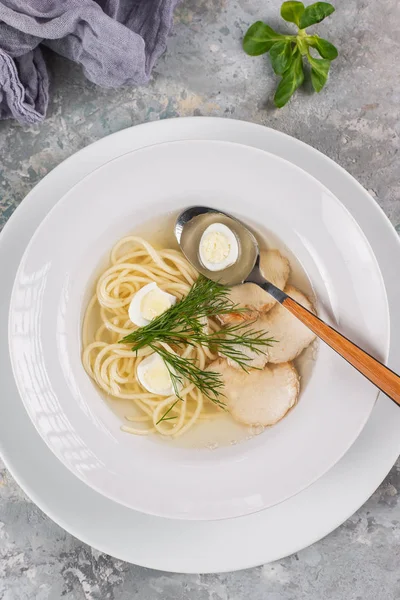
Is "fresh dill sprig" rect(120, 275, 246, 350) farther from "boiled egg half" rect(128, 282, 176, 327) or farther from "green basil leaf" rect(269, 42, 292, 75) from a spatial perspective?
"green basil leaf" rect(269, 42, 292, 75)

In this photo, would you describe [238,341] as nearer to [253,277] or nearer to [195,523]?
[253,277]

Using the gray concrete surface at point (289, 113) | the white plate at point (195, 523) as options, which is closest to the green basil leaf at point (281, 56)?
the gray concrete surface at point (289, 113)

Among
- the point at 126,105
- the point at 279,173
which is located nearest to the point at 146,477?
the point at 279,173

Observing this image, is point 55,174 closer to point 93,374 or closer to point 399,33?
point 93,374

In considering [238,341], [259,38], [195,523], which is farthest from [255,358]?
[259,38]

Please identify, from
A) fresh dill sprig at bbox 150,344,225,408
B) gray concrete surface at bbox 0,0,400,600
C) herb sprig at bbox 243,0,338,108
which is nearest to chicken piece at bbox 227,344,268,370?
fresh dill sprig at bbox 150,344,225,408

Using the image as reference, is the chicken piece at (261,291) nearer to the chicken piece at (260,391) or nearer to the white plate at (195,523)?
the chicken piece at (260,391)
